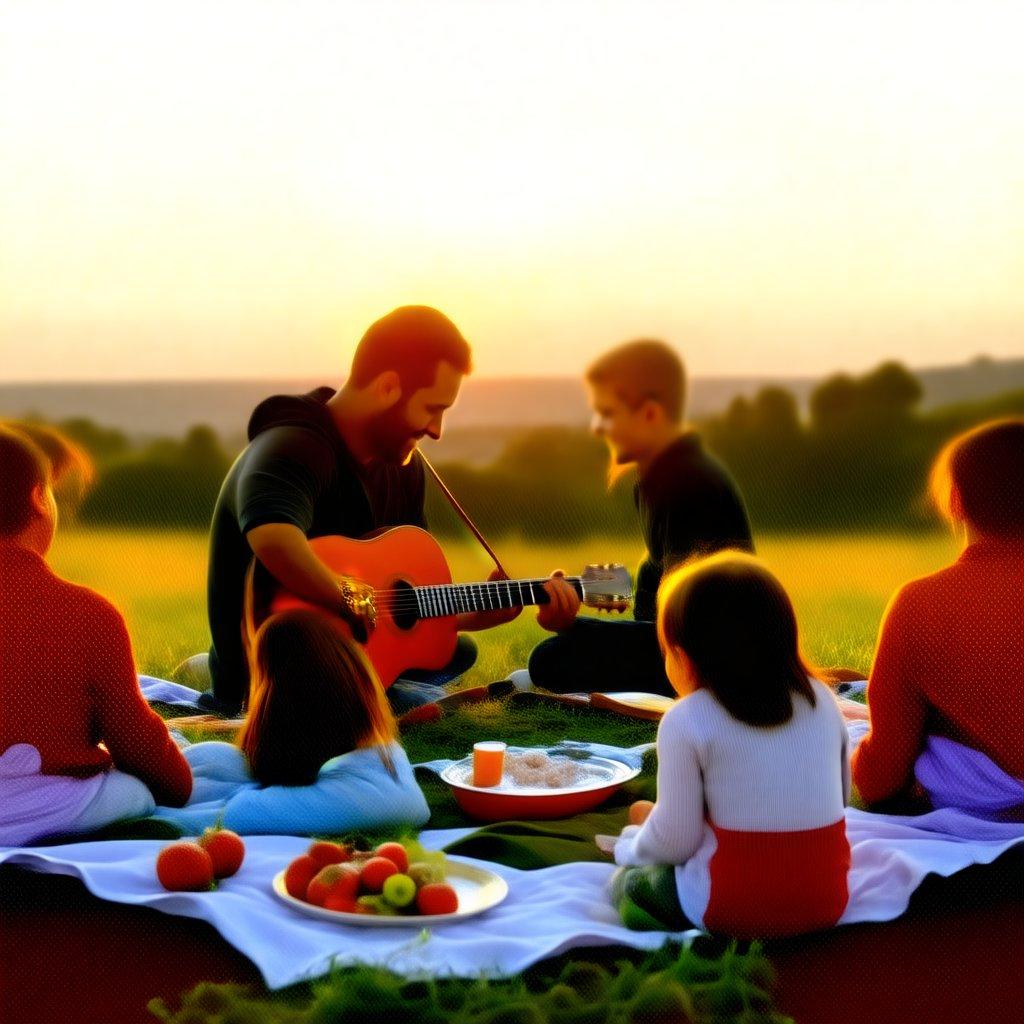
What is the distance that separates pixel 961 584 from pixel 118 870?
2164 mm

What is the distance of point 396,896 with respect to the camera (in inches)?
113

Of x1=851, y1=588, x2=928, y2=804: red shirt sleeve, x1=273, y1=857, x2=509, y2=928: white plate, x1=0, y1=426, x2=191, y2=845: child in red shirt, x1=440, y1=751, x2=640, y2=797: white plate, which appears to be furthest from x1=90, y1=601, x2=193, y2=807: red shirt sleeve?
x1=851, y1=588, x2=928, y2=804: red shirt sleeve

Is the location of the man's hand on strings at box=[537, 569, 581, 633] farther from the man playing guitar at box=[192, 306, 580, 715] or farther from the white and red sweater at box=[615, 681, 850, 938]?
the white and red sweater at box=[615, 681, 850, 938]

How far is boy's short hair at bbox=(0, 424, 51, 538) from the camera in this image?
3.37m

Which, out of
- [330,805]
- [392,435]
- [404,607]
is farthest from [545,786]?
[392,435]

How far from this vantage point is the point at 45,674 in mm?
3346

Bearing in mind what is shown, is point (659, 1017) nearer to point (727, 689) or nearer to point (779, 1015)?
point (779, 1015)

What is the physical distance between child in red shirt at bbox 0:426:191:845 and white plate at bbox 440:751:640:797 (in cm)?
92

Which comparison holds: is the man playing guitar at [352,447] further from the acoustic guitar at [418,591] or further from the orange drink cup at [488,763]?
the orange drink cup at [488,763]

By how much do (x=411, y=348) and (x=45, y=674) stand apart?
89.8 inches

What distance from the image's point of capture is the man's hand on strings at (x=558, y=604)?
5.22 m

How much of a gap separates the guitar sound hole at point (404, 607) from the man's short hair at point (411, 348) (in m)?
0.75

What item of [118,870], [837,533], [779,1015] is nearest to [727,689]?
[779,1015]

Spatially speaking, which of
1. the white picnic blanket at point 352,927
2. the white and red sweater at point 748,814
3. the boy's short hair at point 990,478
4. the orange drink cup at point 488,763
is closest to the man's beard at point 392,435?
the orange drink cup at point 488,763
